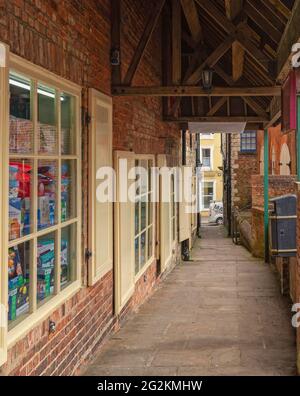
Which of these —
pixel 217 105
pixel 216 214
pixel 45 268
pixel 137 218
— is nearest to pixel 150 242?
pixel 137 218

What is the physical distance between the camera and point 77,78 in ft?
14.7

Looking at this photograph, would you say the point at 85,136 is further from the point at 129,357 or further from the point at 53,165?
the point at 129,357

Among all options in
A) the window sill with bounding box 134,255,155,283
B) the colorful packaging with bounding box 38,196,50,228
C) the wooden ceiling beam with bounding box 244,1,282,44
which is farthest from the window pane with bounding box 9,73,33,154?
the window sill with bounding box 134,255,155,283

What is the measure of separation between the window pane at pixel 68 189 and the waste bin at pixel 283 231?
101 inches

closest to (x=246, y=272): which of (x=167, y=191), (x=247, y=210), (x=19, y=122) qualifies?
(x=167, y=191)

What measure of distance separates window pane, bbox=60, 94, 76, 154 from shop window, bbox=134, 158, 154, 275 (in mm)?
2792

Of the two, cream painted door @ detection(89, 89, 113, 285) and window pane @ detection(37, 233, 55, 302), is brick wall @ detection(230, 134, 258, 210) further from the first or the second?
window pane @ detection(37, 233, 55, 302)

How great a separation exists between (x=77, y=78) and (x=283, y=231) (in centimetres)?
298

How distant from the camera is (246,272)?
35.1 ft

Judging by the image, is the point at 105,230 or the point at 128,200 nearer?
the point at 105,230

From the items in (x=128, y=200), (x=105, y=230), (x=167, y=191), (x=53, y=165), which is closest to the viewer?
(x=53, y=165)

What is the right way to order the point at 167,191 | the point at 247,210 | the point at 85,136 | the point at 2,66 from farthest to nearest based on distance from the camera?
1. the point at 247,210
2. the point at 167,191
3. the point at 85,136
4. the point at 2,66

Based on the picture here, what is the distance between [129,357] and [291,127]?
2836mm

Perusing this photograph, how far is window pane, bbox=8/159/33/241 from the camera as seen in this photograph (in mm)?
3264
